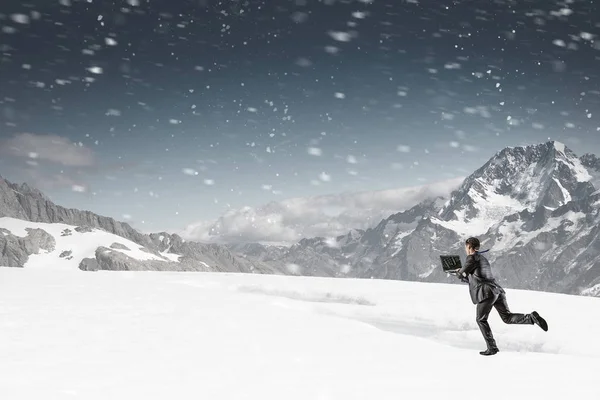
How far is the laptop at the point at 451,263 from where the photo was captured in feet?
31.9

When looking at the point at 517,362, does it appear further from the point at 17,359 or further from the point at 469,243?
the point at 17,359

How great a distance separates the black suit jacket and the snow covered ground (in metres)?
1.25

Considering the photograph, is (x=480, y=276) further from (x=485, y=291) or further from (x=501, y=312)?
(x=501, y=312)

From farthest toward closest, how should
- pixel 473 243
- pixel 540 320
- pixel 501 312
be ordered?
pixel 473 243 → pixel 501 312 → pixel 540 320

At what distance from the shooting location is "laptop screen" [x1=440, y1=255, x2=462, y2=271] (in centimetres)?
976

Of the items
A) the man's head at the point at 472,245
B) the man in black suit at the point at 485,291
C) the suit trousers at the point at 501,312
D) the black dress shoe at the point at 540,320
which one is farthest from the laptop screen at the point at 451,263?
the black dress shoe at the point at 540,320

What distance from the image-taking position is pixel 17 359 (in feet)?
26.9

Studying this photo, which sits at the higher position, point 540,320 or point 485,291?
point 485,291

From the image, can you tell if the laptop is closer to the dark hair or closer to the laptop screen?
the laptop screen

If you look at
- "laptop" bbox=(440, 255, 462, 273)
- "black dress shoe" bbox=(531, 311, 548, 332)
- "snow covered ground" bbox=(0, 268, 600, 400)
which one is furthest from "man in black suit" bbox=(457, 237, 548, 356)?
"snow covered ground" bbox=(0, 268, 600, 400)

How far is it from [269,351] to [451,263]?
13.4ft

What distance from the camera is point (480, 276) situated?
31.3 ft

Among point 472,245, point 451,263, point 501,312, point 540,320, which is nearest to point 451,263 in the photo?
point 451,263

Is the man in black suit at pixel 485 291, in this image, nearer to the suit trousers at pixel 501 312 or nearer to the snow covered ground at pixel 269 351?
the suit trousers at pixel 501 312
